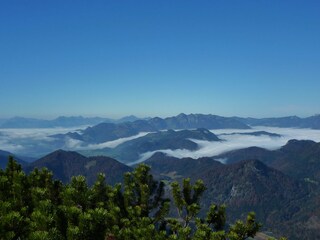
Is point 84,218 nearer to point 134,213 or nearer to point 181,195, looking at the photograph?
point 134,213

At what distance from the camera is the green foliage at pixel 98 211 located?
1864cm

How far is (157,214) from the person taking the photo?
33.2 m

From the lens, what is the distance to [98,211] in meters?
19.1

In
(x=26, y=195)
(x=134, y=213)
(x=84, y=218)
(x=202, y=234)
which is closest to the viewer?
(x=84, y=218)

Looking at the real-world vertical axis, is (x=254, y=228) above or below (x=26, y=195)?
below

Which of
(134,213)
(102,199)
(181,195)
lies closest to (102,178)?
(102,199)

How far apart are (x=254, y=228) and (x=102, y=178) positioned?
12865 mm

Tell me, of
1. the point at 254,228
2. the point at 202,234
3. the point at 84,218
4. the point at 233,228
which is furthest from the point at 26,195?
the point at 254,228

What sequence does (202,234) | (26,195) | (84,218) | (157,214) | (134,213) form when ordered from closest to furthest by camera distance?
1. (84,218)
2. (202,234)
3. (26,195)
4. (134,213)
5. (157,214)

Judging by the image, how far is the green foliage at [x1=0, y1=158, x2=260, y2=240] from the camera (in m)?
18.6

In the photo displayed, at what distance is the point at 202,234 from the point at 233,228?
388 cm

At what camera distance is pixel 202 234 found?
81.1ft

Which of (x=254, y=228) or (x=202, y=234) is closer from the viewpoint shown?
(x=202, y=234)

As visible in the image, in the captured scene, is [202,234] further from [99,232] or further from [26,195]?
[26,195]
